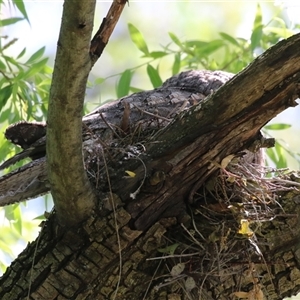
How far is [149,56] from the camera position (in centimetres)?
216

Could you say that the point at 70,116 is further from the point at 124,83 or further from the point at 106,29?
the point at 124,83

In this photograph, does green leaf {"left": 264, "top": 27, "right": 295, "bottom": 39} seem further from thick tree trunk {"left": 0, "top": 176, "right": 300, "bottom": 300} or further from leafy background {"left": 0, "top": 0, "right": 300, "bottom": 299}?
thick tree trunk {"left": 0, "top": 176, "right": 300, "bottom": 300}

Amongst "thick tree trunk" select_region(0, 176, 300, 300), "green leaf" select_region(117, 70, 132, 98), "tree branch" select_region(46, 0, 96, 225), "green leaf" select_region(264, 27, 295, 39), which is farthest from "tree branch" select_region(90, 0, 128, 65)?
"green leaf" select_region(264, 27, 295, 39)

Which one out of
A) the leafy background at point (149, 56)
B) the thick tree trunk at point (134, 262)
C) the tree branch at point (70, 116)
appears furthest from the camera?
the leafy background at point (149, 56)

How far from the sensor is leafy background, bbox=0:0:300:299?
199 centimetres

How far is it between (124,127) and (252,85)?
506 millimetres

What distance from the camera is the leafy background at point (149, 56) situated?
199cm

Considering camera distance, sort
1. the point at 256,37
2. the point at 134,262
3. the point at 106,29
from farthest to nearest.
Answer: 1. the point at 256,37
2. the point at 134,262
3. the point at 106,29

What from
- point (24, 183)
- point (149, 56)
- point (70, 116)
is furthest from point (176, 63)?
point (70, 116)

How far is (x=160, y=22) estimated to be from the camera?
13.0 feet

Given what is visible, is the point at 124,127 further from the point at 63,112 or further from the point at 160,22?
the point at 160,22

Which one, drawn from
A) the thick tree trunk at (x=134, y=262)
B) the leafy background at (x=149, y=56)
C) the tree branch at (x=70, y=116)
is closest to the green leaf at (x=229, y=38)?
the leafy background at (x=149, y=56)

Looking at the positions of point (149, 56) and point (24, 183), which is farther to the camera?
point (149, 56)

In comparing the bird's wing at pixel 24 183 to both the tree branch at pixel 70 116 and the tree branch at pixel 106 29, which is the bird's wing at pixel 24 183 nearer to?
the tree branch at pixel 70 116
